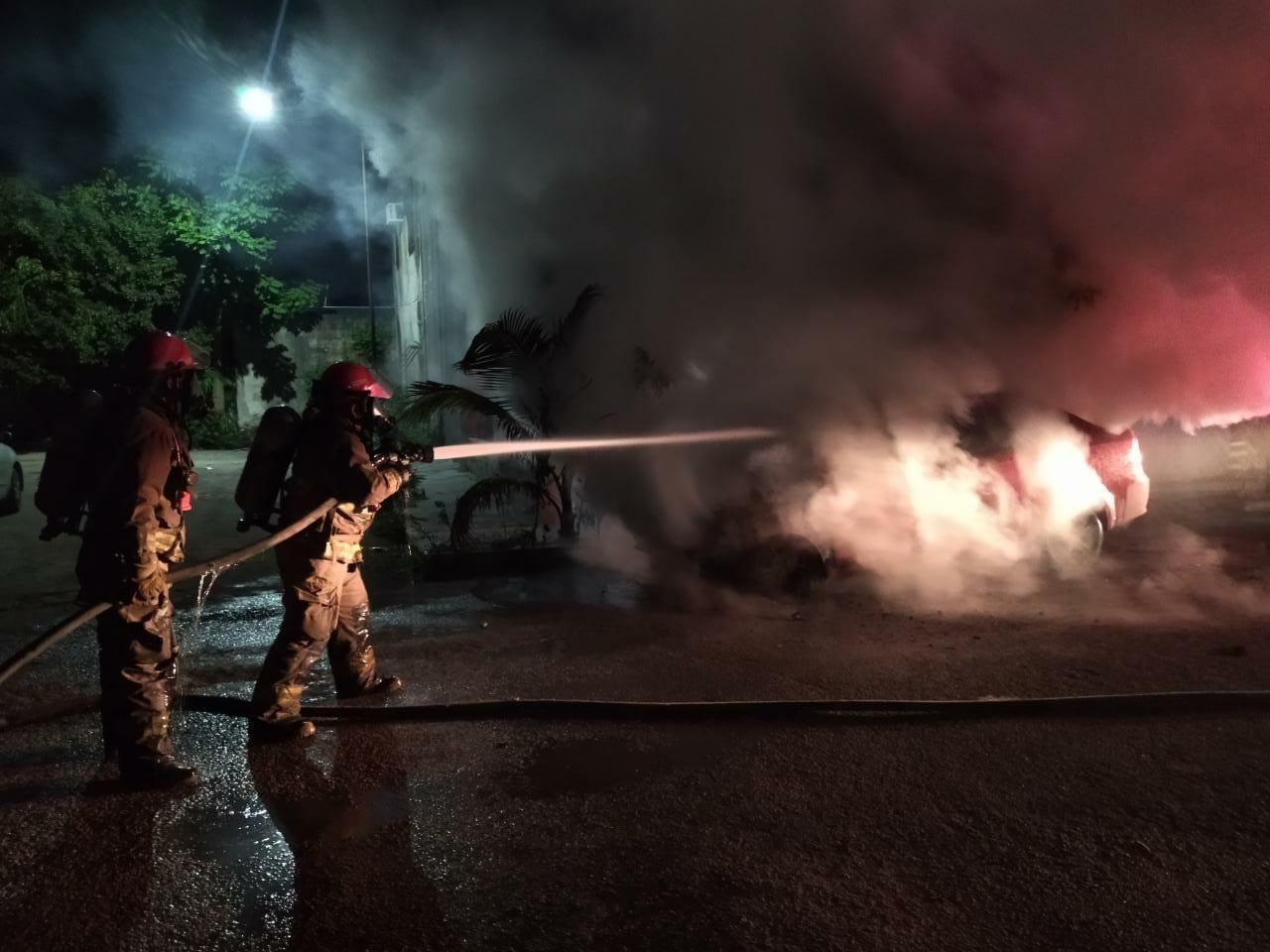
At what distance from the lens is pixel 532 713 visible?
458 cm

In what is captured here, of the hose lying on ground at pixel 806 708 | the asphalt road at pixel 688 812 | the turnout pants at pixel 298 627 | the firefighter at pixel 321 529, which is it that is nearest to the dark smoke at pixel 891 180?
the asphalt road at pixel 688 812

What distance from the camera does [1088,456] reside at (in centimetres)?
797

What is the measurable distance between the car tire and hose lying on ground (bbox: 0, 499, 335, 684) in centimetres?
921

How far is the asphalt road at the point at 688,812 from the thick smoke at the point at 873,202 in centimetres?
282

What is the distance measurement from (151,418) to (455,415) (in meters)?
12.9

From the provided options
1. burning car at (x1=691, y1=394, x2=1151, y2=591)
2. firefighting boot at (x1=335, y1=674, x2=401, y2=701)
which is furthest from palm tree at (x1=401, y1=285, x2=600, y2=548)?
firefighting boot at (x1=335, y1=674, x2=401, y2=701)

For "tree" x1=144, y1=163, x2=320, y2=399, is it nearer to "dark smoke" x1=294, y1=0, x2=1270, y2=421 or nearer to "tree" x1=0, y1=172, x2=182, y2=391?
"tree" x1=0, y1=172, x2=182, y2=391

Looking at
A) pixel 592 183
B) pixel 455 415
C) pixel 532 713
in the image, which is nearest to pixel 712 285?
pixel 592 183

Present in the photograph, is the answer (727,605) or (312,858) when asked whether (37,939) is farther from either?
(727,605)

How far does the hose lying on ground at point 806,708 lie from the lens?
4.39 meters

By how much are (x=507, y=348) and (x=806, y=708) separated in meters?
5.02

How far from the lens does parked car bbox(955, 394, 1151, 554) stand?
7.71 meters

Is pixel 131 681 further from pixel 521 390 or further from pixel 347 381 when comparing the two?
pixel 521 390

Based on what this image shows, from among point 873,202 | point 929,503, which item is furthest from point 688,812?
point 873,202
